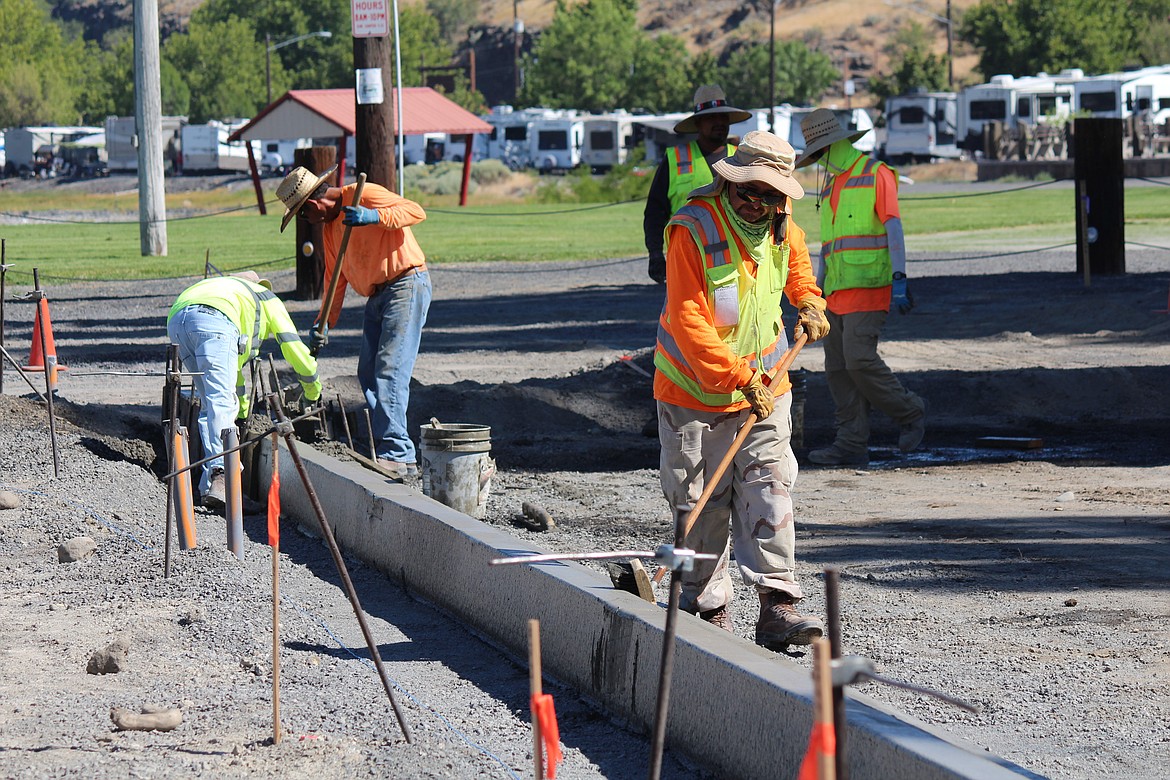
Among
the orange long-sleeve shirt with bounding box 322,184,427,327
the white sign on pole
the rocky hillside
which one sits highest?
the rocky hillside

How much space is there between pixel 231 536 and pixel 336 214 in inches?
84.4

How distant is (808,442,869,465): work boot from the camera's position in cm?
1014

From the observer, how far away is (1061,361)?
13.8m

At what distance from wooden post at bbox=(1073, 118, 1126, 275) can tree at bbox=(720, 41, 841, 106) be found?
233 ft

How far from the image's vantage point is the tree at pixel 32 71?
10469 cm

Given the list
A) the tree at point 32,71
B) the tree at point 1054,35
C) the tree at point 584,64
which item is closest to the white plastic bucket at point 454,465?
the tree at point 1054,35

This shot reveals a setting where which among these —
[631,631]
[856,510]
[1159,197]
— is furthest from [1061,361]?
[1159,197]

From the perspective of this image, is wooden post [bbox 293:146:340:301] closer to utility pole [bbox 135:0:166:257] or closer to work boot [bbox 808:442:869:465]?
utility pole [bbox 135:0:166:257]

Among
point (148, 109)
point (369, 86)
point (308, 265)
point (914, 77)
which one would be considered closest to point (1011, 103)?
point (914, 77)

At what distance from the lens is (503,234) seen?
32938 mm

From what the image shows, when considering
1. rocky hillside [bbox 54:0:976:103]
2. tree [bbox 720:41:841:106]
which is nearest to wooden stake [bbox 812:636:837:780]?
tree [bbox 720:41:841:106]

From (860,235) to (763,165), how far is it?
4311mm

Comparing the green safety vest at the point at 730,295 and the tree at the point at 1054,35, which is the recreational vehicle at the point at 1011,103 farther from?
the green safety vest at the point at 730,295

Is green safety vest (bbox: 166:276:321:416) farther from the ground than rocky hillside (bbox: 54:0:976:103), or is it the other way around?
rocky hillside (bbox: 54:0:976:103)
